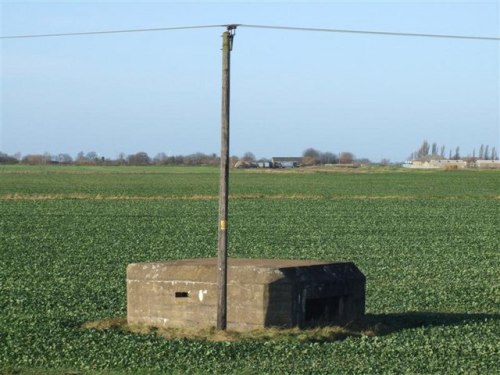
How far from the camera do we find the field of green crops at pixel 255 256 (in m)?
12.3

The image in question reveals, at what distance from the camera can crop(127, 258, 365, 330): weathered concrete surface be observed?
44.7 ft

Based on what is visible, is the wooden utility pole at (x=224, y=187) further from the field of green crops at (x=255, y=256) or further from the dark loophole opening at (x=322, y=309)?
the dark loophole opening at (x=322, y=309)

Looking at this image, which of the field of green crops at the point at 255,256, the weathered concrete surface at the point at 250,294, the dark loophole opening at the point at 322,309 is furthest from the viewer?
the dark loophole opening at the point at 322,309

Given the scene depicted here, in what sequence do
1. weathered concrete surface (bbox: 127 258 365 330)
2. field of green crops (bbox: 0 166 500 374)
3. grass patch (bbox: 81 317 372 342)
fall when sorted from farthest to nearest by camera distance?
weathered concrete surface (bbox: 127 258 365 330), grass patch (bbox: 81 317 372 342), field of green crops (bbox: 0 166 500 374)

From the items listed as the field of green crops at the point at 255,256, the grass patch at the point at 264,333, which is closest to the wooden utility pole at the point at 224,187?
the grass patch at the point at 264,333

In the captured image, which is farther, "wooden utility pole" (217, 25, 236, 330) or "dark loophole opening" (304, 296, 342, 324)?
"dark loophole opening" (304, 296, 342, 324)

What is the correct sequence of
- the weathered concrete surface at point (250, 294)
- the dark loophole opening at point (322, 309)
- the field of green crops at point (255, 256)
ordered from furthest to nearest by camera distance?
the dark loophole opening at point (322, 309) → the weathered concrete surface at point (250, 294) → the field of green crops at point (255, 256)

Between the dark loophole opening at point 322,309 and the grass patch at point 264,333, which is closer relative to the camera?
the grass patch at point 264,333

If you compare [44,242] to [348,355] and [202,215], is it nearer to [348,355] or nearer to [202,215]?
[202,215]

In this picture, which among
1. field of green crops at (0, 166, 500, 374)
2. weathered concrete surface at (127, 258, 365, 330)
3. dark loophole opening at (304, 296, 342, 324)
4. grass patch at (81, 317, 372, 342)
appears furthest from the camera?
dark loophole opening at (304, 296, 342, 324)

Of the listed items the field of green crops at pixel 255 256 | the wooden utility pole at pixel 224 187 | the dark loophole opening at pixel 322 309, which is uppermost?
the wooden utility pole at pixel 224 187

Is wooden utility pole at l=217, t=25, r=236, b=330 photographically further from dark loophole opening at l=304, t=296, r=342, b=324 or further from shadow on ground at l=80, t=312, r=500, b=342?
dark loophole opening at l=304, t=296, r=342, b=324

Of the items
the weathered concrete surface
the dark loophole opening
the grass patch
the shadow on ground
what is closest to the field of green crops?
the shadow on ground

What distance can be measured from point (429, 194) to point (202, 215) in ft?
85.0
